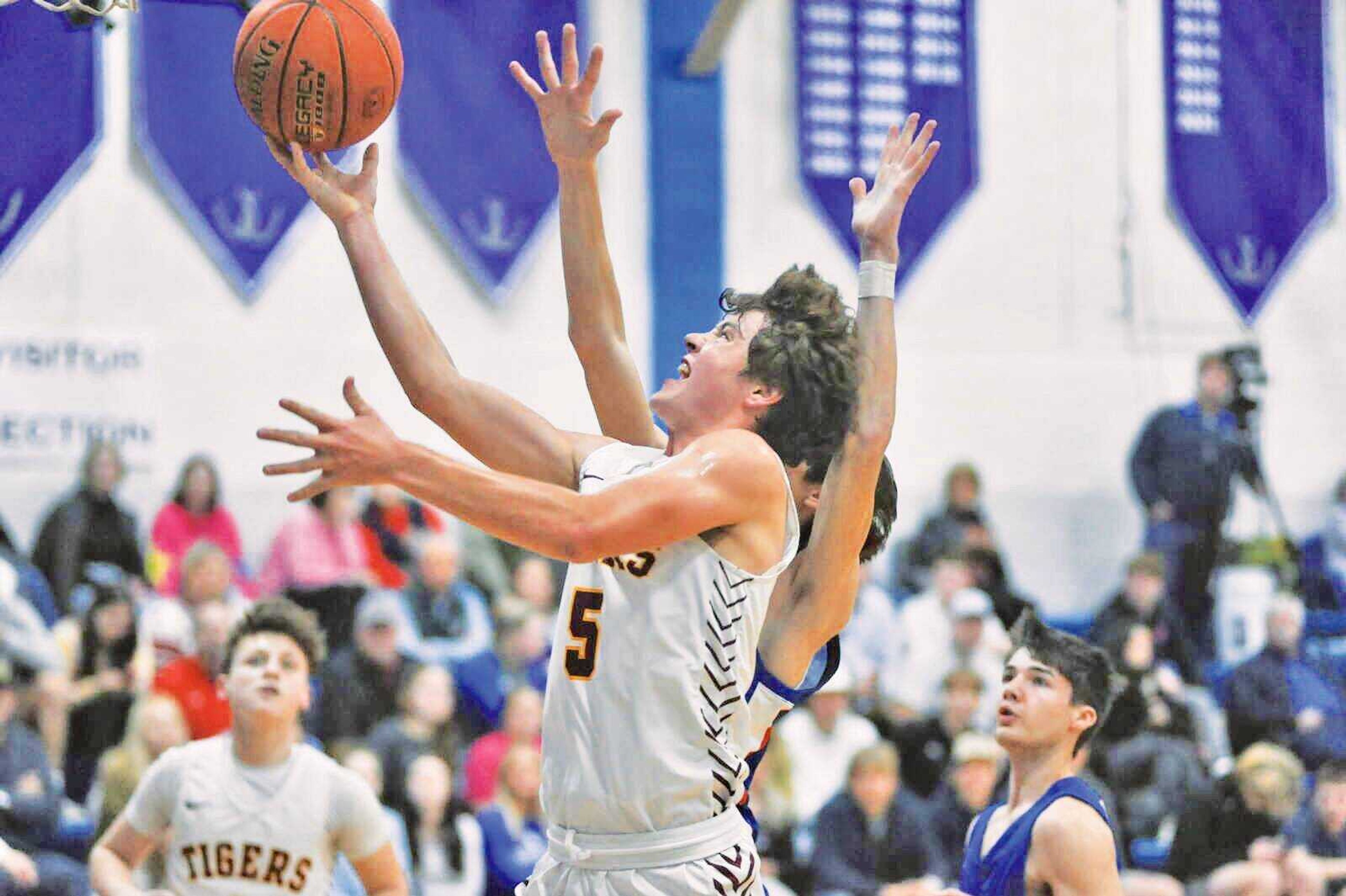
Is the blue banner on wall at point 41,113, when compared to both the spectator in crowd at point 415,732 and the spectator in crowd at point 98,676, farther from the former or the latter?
the spectator in crowd at point 415,732

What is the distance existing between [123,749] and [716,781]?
512 cm

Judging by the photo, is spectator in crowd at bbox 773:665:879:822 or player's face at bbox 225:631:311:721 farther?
spectator in crowd at bbox 773:665:879:822

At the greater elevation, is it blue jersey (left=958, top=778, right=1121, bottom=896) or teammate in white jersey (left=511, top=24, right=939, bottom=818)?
teammate in white jersey (left=511, top=24, right=939, bottom=818)

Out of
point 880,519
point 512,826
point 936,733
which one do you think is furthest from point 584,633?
point 936,733

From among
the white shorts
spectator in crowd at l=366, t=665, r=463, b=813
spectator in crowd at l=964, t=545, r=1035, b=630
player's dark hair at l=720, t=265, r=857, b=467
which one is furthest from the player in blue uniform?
spectator in crowd at l=964, t=545, r=1035, b=630

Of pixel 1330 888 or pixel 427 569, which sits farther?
pixel 427 569

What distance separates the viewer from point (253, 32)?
3.98 m

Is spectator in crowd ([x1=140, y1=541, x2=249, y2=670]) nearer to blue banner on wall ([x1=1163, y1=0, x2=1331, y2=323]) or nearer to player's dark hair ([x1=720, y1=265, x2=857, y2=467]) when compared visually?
player's dark hair ([x1=720, y1=265, x2=857, y2=467])

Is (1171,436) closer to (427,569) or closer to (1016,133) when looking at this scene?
(1016,133)

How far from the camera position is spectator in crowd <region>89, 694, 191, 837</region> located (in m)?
7.59

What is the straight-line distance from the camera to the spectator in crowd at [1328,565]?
12016 millimetres

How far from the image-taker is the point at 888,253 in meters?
3.82

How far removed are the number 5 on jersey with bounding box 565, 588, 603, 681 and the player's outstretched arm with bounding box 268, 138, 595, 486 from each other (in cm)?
30

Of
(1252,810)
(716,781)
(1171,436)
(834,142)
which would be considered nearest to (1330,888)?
(1252,810)
